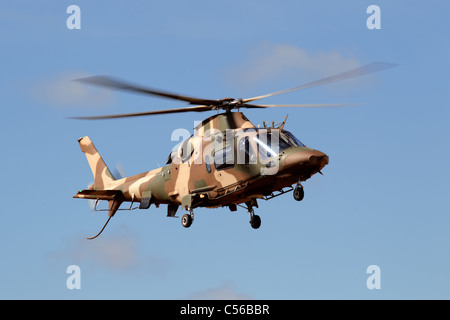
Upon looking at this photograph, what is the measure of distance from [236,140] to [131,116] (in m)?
5.40

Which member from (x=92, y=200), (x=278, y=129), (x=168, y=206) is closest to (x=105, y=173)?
(x=92, y=200)

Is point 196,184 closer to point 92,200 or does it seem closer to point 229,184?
point 229,184

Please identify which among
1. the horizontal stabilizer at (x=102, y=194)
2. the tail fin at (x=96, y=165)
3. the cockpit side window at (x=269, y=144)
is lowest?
the horizontal stabilizer at (x=102, y=194)

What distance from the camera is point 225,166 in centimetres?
3894

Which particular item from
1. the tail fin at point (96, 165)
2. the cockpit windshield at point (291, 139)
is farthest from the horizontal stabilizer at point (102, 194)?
the cockpit windshield at point (291, 139)

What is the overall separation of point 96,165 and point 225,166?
13.6 meters

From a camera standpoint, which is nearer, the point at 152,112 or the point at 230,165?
the point at 230,165

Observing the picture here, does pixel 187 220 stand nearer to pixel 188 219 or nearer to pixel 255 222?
pixel 188 219

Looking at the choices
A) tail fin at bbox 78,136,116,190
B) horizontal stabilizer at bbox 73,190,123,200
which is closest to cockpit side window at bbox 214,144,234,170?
horizontal stabilizer at bbox 73,190,123,200

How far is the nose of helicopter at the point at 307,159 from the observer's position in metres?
36.1

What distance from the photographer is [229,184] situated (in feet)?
127

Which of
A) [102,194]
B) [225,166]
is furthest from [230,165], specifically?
[102,194]

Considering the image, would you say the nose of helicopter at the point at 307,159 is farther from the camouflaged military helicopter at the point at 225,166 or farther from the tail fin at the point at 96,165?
the tail fin at the point at 96,165

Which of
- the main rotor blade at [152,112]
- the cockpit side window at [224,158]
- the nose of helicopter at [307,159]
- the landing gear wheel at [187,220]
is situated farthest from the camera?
the landing gear wheel at [187,220]
